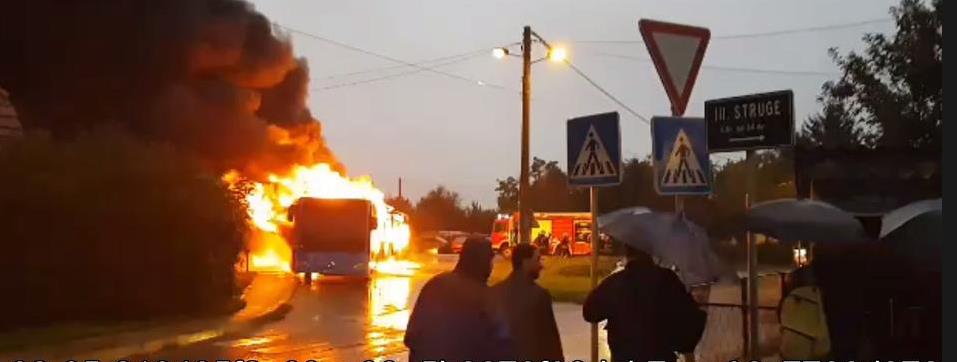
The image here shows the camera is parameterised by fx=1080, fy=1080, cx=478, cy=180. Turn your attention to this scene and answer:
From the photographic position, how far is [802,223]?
6.98 m

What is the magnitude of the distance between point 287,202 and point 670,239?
32.6 meters

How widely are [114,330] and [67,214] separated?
253 centimetres

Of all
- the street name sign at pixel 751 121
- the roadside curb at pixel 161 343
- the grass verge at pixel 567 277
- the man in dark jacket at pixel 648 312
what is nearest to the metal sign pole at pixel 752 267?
the street name sign at pixel 751 121

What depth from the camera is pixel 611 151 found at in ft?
23.9

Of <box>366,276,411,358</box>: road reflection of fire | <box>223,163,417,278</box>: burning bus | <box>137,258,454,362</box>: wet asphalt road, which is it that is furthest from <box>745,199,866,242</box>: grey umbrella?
<box>223,163,417,278</box>: burning bus

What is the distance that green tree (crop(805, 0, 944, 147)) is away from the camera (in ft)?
50.2

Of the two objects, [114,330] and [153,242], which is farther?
[153,242]

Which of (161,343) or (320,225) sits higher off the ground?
(320,225)

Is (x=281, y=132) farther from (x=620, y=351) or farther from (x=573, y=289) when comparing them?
(x=620, y=351)

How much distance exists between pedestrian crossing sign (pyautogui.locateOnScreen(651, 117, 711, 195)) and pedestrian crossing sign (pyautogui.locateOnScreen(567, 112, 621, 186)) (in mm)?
274

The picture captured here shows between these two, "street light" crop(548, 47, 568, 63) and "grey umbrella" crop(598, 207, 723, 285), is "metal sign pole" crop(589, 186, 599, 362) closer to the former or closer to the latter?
"grey umbrella" crop(598, 207, 723, 285)

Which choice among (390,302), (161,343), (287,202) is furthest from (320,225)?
(161,343)

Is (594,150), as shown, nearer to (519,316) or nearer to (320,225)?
(519,316)

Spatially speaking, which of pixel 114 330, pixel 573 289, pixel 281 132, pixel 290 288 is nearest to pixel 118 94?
pixel 281 132
